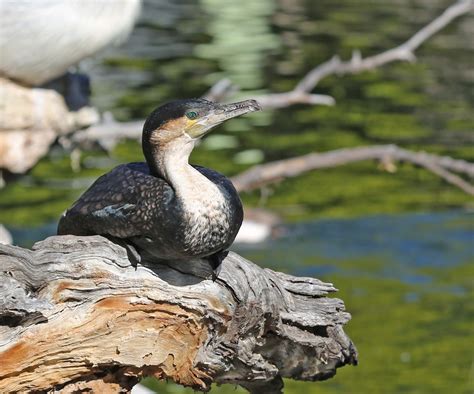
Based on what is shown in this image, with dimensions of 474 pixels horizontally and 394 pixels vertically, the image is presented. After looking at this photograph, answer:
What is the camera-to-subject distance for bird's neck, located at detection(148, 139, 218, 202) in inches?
112

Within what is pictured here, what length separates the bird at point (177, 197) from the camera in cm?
282

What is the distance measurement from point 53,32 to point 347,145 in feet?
14.5

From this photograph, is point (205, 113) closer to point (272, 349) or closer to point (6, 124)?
point (272, 349)

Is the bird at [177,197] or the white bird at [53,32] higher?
the bird at [177,197]

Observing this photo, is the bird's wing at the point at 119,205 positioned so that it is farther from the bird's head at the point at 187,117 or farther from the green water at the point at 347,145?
the green water at the point at 347,145

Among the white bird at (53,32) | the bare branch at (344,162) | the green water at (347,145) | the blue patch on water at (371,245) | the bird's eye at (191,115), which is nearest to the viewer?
the bird's eye at (191,115)

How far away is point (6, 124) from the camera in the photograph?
6.14 metres

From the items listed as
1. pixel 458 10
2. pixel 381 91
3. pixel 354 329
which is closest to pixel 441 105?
pixel 381 91

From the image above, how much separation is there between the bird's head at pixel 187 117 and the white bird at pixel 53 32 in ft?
10.2

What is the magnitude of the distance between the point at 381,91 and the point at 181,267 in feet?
28.7

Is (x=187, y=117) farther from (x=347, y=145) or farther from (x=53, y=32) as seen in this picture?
(x=347, y=145)

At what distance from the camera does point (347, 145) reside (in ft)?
32.5

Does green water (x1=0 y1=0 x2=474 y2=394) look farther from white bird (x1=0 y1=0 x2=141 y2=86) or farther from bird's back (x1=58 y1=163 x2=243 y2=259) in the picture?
bird's back (x1=58 y1=163 x2=243 y2=259)

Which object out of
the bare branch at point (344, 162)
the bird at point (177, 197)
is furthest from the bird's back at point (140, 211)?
the bare branch at point (344, 162)
